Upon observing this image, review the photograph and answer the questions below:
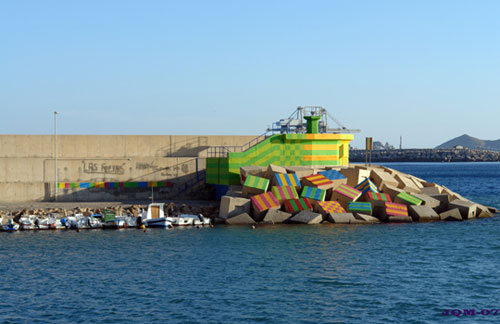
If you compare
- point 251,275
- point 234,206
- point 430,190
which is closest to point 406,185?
point 430,190

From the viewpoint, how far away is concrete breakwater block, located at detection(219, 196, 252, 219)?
40.5m

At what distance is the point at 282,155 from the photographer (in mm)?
46469

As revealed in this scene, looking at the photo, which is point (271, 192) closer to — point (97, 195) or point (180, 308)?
point (97, 195)

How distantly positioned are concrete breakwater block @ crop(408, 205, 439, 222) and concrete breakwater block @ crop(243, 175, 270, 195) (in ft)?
34.1

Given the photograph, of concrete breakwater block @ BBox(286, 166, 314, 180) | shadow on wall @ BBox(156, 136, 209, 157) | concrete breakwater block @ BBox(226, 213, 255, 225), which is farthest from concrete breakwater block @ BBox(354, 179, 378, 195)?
shadow on wall @ BBox(156, 136, 209, 157)

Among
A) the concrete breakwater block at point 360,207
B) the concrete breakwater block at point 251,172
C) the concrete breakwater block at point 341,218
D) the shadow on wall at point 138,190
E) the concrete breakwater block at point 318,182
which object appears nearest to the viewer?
the concrete breakwater block at point 341,218

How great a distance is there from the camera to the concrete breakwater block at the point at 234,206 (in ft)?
133

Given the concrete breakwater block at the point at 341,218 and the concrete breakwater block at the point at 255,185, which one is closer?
the concrete breakwater block at the point at 341,218

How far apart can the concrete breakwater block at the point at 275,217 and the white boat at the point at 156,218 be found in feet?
21.2

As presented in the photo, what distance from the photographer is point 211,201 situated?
47.5 m

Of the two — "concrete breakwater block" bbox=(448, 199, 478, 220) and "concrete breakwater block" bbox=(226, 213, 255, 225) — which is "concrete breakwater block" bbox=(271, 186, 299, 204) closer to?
"concrete breakwater block" bbox=(226, 213, 255, 225)

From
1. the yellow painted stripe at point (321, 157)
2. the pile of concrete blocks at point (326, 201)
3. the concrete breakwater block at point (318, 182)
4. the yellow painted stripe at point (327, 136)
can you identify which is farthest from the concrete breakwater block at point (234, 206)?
the yellow painted stripe at point (327, 136)

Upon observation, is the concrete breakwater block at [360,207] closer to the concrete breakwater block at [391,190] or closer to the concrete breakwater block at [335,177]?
the concrete breakwater block at [335,177]

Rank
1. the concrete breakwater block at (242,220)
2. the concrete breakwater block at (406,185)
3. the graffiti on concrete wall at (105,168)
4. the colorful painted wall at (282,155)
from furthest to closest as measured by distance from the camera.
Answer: the graffiti on concrete wall at (105,168) < the concrete breakwater block at (406,185) < the colorful painted wall at (282,155) < the concrete breakwater block at (242,220)
